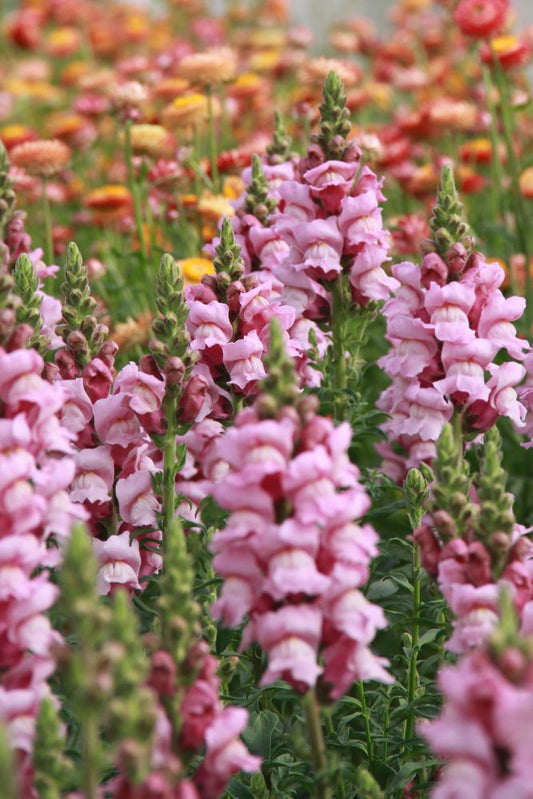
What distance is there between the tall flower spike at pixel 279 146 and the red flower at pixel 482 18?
133cm

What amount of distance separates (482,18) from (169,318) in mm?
2478

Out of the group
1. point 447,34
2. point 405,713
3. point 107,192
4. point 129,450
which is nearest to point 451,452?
point 405,713

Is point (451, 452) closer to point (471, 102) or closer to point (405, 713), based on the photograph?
point (405, 713)

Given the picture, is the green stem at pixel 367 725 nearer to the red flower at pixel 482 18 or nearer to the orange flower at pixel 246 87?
the red flower at pixel 482 18

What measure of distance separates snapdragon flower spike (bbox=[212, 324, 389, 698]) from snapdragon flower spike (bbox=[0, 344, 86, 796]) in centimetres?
25

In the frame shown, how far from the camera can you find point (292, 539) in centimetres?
158

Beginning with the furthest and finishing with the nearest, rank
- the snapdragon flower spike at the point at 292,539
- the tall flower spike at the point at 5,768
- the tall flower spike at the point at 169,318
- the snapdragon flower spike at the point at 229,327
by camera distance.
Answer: the snapdragon flower spike at the point at 229,327
the tall flower spike at the point at 169,318
the snapdragon flower spike at the point at 292,539
the tall flower spike at the point at 5,768

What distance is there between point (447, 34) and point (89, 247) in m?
2.92

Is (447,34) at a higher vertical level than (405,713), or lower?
higher

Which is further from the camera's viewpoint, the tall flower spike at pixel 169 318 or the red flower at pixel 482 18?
the red flower at pixel 482 18

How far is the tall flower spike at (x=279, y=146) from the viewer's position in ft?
10.1

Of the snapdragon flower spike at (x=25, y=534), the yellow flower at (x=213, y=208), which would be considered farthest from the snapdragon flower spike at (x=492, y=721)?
the yellow flower at (x=213, y=208)

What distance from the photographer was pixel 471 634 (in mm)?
1651

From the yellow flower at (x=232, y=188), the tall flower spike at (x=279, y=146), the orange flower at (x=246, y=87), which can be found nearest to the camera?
the tall flower spike at (x=279, y=146)
